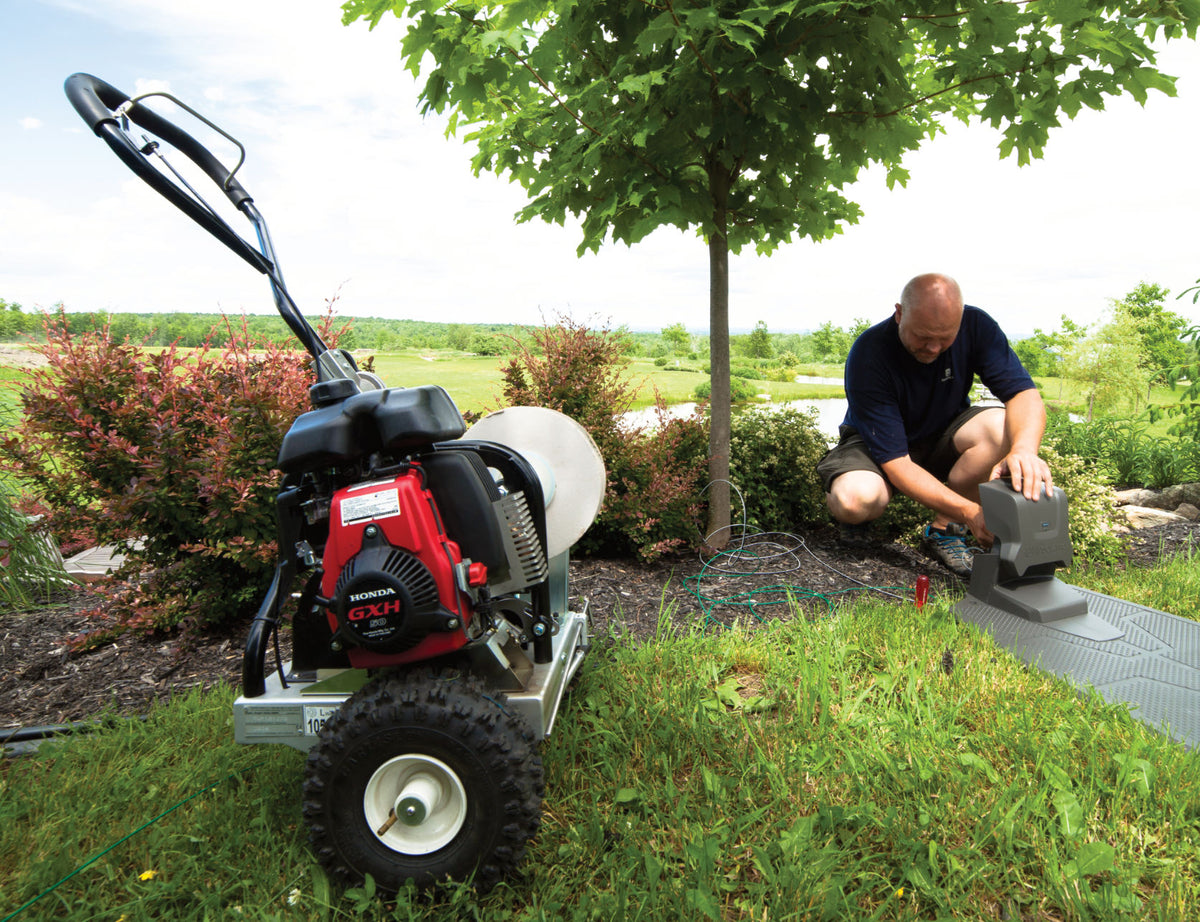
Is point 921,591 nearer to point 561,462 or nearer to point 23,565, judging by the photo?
point 561,462

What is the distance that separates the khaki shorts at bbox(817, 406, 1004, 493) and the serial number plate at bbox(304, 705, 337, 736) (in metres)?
2.71

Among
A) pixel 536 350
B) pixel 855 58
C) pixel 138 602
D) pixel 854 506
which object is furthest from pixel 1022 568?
pixel 138 602

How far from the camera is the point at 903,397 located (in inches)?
142

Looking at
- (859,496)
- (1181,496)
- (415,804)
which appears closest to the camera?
(415,804)

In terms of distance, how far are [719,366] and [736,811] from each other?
241 centimetres

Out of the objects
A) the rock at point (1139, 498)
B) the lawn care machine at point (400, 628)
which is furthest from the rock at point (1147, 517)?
the lawn care machine at point (400, 628)

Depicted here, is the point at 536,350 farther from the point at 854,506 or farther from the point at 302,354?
the point at 854,506

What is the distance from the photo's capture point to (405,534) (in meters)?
1.50

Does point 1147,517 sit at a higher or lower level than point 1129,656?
lower

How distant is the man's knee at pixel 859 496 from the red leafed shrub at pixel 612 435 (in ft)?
2.45

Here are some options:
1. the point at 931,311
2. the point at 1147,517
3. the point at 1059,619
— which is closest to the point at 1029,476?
the point at 1059,619

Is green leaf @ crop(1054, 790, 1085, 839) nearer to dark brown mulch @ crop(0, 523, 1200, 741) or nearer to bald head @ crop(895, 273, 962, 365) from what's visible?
dark brown mulch @ crop(0, 523, 1200, 741)

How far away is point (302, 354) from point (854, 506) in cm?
260

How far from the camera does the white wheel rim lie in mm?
1478
